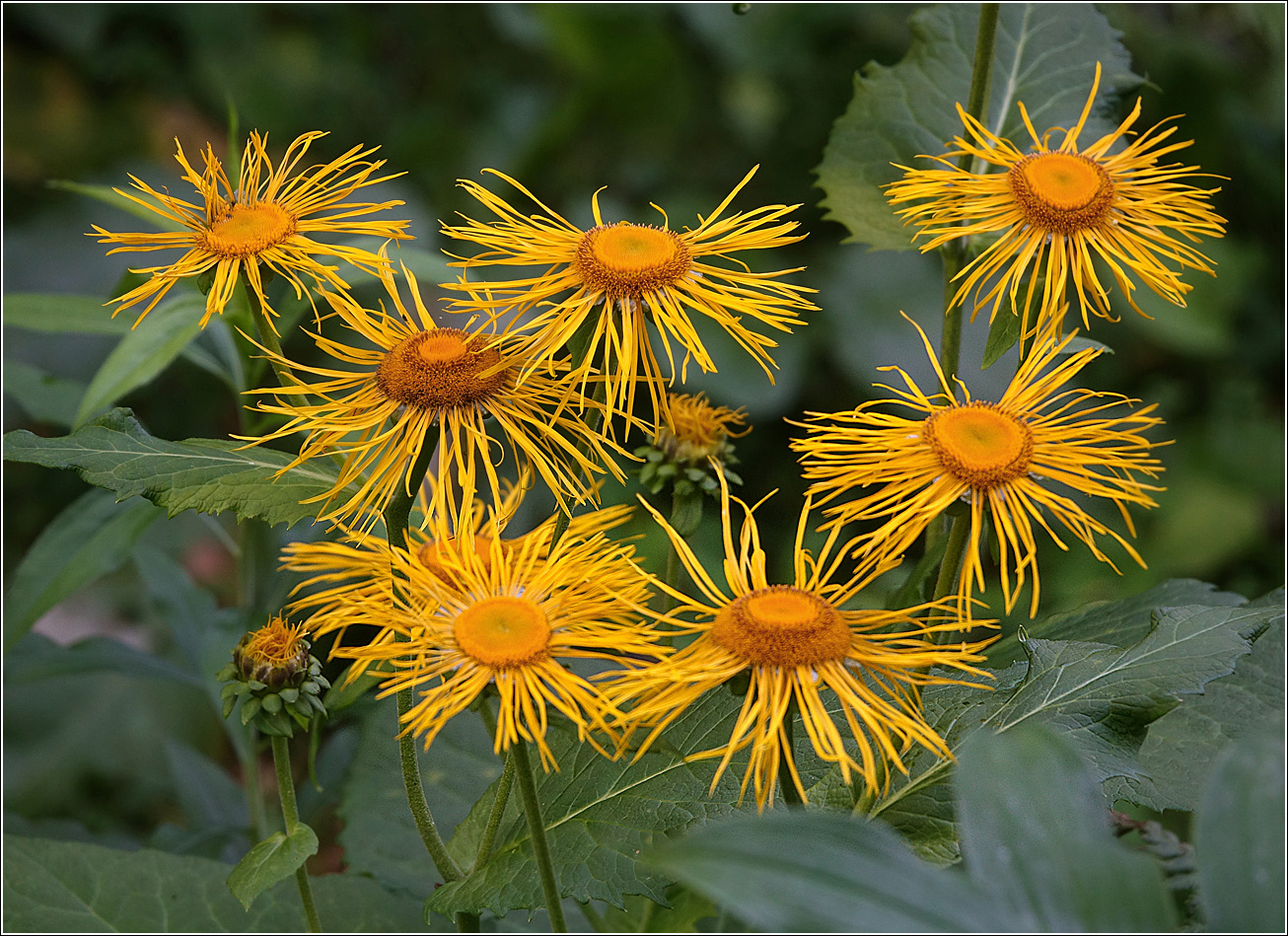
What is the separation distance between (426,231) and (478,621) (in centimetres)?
112

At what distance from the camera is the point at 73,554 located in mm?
729

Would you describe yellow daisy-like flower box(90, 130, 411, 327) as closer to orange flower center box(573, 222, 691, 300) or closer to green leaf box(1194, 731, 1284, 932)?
orange flower center box(573, 222, 691, 300)

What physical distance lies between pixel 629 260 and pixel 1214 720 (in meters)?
0.41

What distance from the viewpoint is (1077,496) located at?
1049 millimetres

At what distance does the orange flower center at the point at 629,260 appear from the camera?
1.52ft

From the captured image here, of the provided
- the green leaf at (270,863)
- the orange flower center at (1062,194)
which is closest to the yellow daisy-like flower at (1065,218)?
the orange flower center at (1062,194)

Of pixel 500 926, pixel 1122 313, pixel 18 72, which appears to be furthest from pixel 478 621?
pixel 18 72

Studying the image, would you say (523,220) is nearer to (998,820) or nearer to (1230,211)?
(998,820)

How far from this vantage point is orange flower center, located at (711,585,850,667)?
1.27 ft

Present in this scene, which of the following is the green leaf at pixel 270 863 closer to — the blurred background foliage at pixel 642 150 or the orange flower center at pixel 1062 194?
the orange flower center at pixel 1062 194

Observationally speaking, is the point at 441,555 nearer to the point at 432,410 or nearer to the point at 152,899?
the point at 432,410

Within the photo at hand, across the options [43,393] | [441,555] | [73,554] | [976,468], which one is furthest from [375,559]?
[43,393]

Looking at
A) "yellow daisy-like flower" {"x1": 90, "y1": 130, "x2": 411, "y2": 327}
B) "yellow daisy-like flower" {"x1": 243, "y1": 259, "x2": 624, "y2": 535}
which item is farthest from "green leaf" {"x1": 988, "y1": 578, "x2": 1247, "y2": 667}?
"yellow daisy-like flower" {"x1": 90, "y1": 130, "x2": 411, "y2": 327}

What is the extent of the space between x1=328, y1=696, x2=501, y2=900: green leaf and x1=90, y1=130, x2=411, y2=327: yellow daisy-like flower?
0.34m
